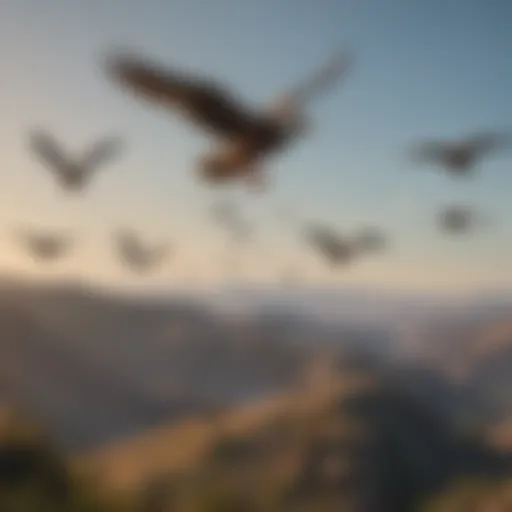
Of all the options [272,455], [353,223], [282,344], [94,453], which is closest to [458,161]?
[353,223]

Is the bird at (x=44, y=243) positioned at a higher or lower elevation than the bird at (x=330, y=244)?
higher

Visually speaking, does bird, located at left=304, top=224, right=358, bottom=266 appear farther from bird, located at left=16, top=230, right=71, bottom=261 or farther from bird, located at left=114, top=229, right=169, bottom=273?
bird, located at left=16, top=230, right=71, bottom=261

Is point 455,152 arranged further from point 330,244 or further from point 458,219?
point 330,244

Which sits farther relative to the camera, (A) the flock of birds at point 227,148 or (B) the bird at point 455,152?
(B) the bird at point 455,152

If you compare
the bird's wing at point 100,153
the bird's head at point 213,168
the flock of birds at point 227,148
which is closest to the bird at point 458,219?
the flock of birds at point 227,148

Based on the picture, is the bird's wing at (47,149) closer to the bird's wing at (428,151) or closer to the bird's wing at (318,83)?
the bird's wing at (318,83)
